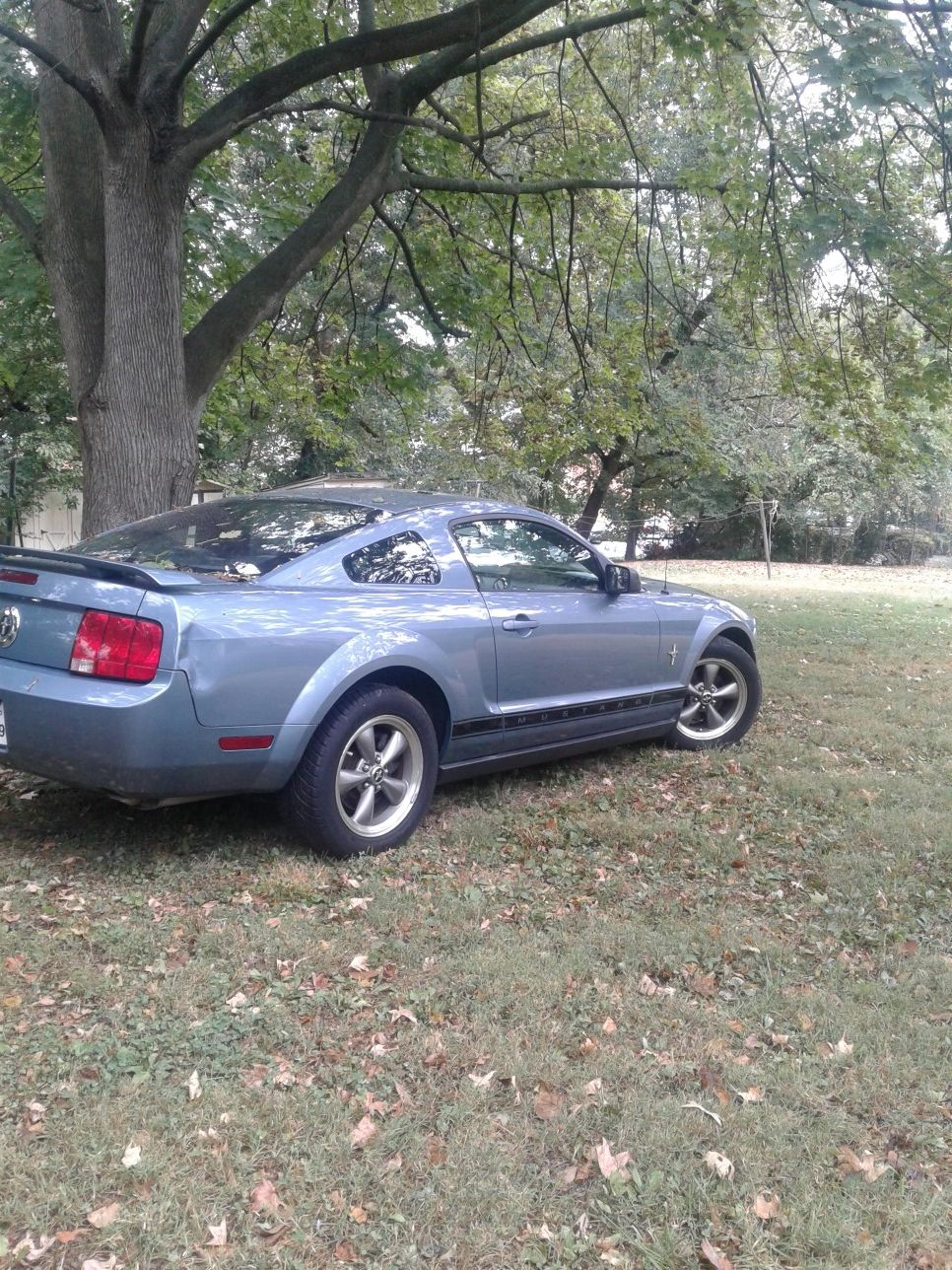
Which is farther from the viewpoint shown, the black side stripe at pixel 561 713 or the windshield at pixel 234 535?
the black side stripe at pixel 561 713

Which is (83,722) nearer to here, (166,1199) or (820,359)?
(166,1199)

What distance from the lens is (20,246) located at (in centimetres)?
876

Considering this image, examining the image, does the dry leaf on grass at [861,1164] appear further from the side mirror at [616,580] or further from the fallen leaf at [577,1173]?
the side mirror at [616,580]

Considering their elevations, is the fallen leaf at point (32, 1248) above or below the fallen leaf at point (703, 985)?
below

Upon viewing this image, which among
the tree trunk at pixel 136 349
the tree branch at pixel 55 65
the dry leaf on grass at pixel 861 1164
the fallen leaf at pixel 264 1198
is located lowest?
the fallen leaf at pixel 264 1198

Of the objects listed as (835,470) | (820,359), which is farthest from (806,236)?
(835,470)

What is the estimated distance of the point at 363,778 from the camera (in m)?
4.34

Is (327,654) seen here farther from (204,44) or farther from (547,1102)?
(204,44)

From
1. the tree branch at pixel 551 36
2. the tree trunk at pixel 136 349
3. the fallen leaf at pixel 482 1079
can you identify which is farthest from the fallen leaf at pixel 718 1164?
the tree branch at pixel 551 36

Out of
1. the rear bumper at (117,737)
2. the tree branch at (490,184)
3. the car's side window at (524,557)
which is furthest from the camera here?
the tree branch at (490,184)

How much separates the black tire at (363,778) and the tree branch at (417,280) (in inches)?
221

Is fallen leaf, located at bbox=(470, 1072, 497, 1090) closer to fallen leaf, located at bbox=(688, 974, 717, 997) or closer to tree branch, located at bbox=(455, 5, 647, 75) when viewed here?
fallen leaf, located at bbox=(688, 974, 717, 997)

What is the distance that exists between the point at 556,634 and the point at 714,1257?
3.33 m

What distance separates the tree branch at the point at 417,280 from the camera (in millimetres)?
8852
